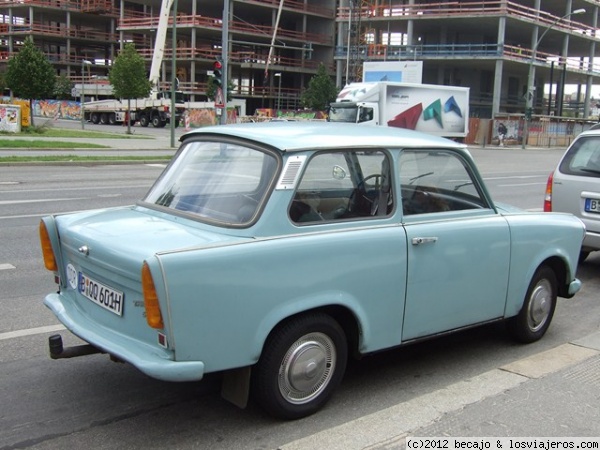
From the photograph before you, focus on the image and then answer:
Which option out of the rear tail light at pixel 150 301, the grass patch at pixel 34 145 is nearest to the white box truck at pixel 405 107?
the grass patch at pixel 34 145

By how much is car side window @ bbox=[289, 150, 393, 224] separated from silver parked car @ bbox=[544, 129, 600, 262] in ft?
13.5

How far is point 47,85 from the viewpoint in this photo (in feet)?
131

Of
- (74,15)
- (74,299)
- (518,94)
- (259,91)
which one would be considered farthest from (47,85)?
(518,94)

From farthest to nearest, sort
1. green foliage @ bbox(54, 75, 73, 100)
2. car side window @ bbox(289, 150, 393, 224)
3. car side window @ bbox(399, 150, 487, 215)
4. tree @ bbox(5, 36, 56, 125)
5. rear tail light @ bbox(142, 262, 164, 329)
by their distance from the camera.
A: green foliage @ bbox(54, 75, 73, 100), tree @ bbox(5, 36, 56, 125), car side window @ bbox(399, 150, 487, 215), car side window @ bbox(289, 150, 393, 224), rear tail light @ bbox(142, 262, 164, 329)

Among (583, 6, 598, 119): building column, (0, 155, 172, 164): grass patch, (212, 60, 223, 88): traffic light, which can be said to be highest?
(583, 6, 598, 119): building column

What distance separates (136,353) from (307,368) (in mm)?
942

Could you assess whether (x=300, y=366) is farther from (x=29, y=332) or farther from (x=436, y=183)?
(x=29, y=332)

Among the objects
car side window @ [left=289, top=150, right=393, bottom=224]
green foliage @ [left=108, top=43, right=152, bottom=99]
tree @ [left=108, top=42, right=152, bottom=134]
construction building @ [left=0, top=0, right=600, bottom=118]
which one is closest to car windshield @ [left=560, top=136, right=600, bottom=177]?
car side window @ [left=289, top=150, right=393, bottom=224]

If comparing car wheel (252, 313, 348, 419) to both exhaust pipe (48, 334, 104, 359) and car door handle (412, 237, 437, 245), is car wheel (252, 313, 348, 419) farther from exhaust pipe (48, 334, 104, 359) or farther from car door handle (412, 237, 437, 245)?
exhaust pipe (48, 334, 104, 359)

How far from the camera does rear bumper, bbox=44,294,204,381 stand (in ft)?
9.83

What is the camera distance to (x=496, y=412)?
368 centimetres

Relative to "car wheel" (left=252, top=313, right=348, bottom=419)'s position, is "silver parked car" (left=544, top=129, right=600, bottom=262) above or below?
above

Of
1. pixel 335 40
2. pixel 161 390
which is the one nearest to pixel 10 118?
pixel 161 390

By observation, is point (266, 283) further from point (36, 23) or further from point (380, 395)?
point (36, 23)
